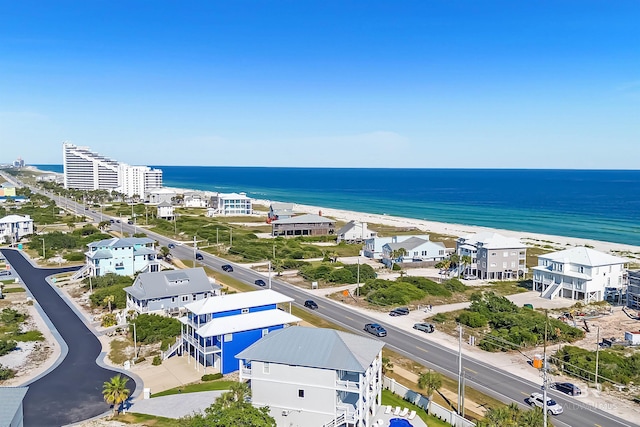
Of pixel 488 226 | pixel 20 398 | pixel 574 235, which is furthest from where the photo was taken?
pixel 488 226

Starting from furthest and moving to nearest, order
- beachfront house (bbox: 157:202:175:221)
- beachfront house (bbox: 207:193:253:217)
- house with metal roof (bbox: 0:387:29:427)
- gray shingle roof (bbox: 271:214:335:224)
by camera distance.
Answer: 1. beachfront house (bbox: 207:193:253:217)
2. beachfront house (bbox: 157:202:175:221)
3. gray shingle roof (bbox: 271:214:335:224)
4. house with metal roof (bbox: 0:387:29:427)

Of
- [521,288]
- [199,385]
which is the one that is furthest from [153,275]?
[521,288]

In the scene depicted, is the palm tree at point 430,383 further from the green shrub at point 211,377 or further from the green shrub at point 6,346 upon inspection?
the green shrub at point 6,346

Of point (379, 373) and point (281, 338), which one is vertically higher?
point (281, 338)

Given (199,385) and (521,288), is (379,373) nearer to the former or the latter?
(199,385)

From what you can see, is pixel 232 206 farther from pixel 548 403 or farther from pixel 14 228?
pixel 548 403

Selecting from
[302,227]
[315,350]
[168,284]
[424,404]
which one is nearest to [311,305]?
[168,284]

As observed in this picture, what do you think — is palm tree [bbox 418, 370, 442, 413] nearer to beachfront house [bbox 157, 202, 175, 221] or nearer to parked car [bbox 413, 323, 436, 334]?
parked car [bbox 413, 323, 436, 334]

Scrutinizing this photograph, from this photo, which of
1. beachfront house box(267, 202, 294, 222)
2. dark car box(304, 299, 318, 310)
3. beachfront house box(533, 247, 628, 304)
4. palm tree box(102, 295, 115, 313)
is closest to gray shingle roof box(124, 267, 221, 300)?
palm tree box(102, 295, 115, 313)
